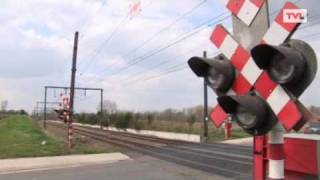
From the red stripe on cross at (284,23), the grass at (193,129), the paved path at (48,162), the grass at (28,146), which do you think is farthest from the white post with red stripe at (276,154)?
the grass at (193,129)

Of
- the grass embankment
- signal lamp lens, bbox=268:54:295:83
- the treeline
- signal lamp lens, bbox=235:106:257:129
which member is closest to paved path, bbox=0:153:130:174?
the grass embankment

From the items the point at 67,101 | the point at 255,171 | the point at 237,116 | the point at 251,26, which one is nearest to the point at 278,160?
the point at 237,116

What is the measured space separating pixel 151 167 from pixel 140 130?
Result: 2211 inches

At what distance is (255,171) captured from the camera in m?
5.36

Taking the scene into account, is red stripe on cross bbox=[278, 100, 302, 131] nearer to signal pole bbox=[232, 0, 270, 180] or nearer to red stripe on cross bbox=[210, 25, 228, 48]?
signal pole bbox=[232, 0, 270, 180]

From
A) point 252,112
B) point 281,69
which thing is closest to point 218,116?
point 252,112

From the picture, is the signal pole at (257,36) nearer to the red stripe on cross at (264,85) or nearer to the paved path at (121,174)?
the red stripe on cross at (264,85)

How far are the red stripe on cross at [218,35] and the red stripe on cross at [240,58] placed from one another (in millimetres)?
215

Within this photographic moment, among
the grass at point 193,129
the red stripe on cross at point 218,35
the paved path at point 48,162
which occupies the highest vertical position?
the red stripe on cross at point 218,35

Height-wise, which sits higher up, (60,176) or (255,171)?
(255,171)

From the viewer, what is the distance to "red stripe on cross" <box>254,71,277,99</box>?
4375 mm

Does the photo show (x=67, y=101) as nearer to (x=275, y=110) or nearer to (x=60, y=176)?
(x=60, y=176)

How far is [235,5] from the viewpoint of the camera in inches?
197

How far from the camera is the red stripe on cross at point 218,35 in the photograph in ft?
16.4
